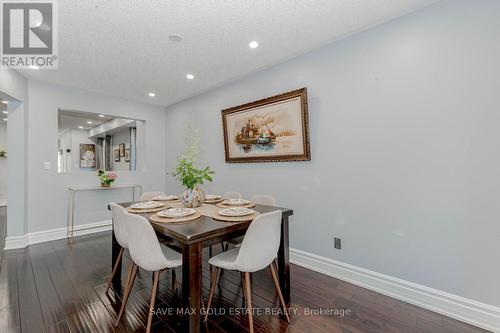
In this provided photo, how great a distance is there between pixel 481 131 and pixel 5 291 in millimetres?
4319

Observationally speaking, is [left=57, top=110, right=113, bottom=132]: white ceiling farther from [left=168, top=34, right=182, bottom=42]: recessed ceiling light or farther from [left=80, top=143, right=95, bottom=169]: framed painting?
→ [left=168, top=34, right=182, bottom=42]: recessed ceiling light

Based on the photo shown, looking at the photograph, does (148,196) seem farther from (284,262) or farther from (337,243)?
(337,243)

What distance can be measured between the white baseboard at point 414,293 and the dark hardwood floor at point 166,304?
7 cm

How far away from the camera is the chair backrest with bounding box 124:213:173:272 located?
4.88 feet

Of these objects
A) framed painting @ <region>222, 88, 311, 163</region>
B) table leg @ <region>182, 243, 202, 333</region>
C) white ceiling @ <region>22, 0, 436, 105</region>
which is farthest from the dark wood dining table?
white ceiling @ <region>22, 0, 436, 105</region>

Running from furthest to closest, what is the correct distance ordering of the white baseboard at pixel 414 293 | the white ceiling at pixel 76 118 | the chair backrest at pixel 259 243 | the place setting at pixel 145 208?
the white ceiling at pixel 76 118 → the place setting at pixel 145 208 → the white baseboard at pixel 414 293 → the chair backrest at pixel 259 243

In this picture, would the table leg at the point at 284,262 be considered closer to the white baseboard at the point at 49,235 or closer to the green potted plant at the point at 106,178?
the green potted plant at the point at 106,178

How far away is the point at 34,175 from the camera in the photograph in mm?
3566

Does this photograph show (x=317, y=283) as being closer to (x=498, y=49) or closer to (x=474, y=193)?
(x=474, y=193)

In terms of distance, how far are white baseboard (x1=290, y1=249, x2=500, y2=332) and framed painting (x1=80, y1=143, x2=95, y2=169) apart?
834 centimetres

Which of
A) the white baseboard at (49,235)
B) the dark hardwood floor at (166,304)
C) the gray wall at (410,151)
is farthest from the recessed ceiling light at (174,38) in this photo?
the white baseboard at (49,235)

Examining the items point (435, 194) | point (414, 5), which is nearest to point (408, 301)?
point (435, 194)

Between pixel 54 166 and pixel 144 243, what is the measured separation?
3396mm

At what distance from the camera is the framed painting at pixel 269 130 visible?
269 cm
